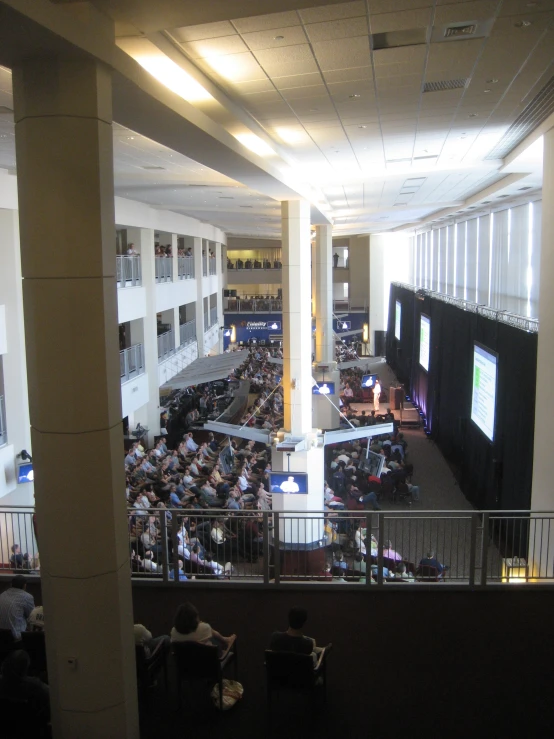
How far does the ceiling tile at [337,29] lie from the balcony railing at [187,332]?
2184 cm

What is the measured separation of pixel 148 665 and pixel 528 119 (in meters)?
7.96

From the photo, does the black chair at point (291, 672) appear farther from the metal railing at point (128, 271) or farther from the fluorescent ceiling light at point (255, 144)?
the metal railing at point (128, 271)

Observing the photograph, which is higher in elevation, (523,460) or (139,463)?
(523,460)

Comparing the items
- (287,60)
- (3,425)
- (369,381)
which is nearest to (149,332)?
(3,425)

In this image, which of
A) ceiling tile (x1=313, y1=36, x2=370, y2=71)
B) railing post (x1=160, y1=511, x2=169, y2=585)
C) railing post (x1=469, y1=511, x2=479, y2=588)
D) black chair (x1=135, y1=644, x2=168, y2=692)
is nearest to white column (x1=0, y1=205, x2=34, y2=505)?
railing post (x1=160, y1=511, x2=169, y2=585)

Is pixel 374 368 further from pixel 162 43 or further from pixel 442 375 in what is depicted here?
pixel 162 43

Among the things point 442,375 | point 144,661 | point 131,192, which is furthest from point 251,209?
point 144,661

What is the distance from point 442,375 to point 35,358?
1743cm

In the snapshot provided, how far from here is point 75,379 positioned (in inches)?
164

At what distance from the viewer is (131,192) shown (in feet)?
55.6

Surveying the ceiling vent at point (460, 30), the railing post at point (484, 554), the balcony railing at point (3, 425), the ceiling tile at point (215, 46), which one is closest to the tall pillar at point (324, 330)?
the balcony railing at point (3, 425)

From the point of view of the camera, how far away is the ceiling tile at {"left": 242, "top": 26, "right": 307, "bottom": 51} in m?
5.55

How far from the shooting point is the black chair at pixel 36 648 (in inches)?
Answer: 206

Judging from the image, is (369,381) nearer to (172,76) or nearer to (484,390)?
(484,390)
